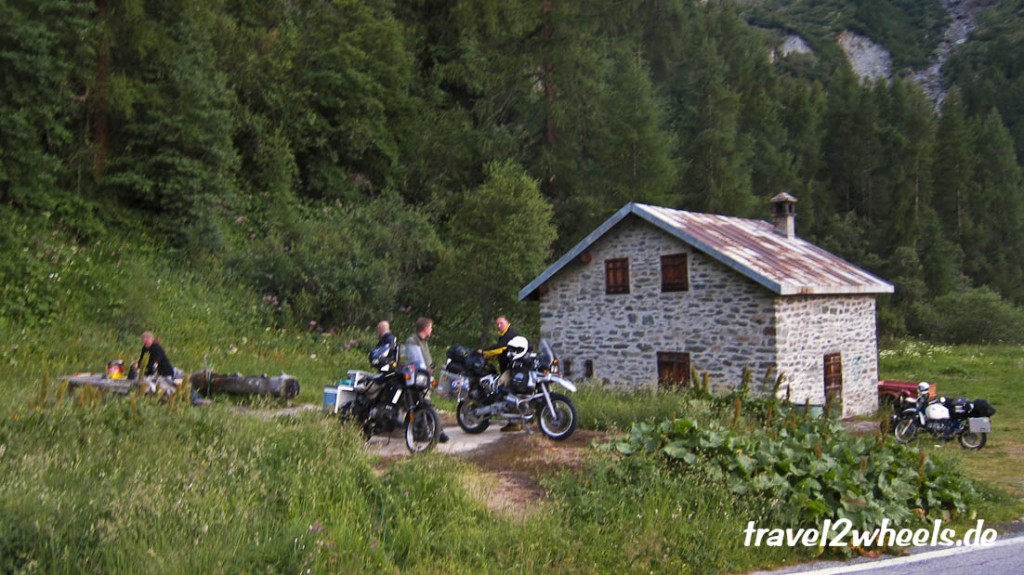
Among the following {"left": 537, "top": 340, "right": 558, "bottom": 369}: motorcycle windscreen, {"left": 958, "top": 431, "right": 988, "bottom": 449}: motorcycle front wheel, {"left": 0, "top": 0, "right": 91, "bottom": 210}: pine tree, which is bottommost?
{"left": 958, "top": 431, "right": 988, "bottom": 449}: motorcycle front wheel

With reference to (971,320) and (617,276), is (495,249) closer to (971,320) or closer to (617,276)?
(617,276)

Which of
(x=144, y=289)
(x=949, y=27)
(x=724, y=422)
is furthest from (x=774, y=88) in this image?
(x=949, y=27)

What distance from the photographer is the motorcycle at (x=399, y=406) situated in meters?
9.46

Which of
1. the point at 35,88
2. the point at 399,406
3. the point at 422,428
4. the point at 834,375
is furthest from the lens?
the point at 834,375

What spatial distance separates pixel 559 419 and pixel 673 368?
11083mm

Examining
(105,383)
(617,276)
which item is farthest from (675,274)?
(105,383)

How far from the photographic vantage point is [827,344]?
2066cm

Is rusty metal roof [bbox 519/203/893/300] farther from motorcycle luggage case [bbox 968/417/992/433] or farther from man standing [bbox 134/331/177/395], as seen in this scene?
man standing [bbox 134/331/177/395]

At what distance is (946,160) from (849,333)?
3959 centimetres

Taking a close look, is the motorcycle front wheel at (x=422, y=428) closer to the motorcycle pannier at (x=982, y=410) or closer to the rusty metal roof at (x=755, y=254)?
the rusty metal roof at (x=755, y=254)

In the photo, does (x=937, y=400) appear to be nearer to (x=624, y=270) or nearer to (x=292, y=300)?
(x=624, y=270)

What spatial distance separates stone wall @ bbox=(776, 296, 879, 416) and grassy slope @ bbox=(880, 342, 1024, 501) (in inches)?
123

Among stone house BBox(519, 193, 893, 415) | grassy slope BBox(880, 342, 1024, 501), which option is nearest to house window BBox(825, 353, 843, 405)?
stone house BBox(519, 193, 893, 415)

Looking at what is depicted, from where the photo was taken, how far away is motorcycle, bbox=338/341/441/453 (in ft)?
31.0
